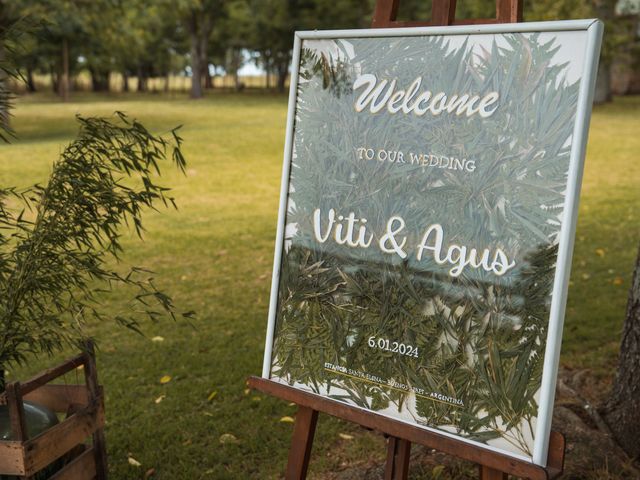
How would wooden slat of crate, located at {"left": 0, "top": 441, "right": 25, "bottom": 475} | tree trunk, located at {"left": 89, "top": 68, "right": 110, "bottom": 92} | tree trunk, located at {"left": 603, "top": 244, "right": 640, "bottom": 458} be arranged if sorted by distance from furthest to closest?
tree trunk, located at {"left": 89, "top": 68, "right": 110, "bottom": 92}, tree trunk, located at {"left": 603, "top": 244, "right": 640, "bottom": 458}, wooden slat of crate, located at {"left": 0, "top": 441, "right": 25, "bottom": 475}

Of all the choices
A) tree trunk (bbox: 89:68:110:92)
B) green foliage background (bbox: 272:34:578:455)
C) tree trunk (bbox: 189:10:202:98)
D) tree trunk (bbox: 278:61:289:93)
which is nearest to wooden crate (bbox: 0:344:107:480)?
green foliage background (bbox: 272:34:578:455)

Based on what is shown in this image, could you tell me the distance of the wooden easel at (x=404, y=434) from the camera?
2210mm

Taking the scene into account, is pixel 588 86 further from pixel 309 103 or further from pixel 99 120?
pixel 99 120

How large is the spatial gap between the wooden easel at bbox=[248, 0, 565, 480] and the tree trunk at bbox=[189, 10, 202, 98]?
1419 inches

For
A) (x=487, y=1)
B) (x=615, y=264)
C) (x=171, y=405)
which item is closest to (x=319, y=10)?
(x=487, y=1)

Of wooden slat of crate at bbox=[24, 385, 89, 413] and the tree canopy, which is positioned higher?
the tree canopy

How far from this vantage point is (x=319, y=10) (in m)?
38.7

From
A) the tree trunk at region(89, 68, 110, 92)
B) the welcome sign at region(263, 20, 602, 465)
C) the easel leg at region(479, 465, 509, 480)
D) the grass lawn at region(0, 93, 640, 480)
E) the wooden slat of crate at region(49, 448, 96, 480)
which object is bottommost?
the tree trunk at region(89, 68, 110, 92)

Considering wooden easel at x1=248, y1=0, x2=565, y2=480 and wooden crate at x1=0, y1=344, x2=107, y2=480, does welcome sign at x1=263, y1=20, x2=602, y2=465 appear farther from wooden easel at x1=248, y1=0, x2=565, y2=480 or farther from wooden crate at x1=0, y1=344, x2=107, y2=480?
wooden crate at x1=0, y1=344, x2=107, y2=480

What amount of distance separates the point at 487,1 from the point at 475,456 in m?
32.3

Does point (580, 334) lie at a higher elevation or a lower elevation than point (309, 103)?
lower

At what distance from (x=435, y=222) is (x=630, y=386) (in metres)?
1.77

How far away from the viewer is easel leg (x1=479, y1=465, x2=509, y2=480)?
7.58 feet

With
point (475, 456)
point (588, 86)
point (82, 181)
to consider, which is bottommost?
point (475, 456)
